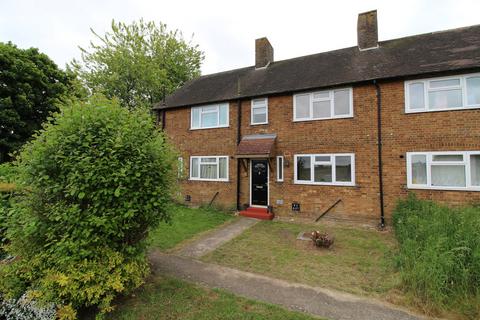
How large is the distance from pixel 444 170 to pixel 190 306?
8.60 metres

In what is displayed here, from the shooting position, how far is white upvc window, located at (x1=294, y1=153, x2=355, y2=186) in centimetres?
855

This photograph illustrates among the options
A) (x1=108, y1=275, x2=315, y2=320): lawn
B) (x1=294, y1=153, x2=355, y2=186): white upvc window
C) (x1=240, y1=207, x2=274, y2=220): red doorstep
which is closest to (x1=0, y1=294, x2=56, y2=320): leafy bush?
(x1=108, y1=275, x2=315, y2=320): lawn

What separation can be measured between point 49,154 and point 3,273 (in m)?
1.91

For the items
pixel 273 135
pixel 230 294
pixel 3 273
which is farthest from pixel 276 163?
pixel 3 273

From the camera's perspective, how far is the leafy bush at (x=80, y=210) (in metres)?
3.09

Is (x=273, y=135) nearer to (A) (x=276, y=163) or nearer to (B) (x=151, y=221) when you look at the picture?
(A) (x=276, y=163)

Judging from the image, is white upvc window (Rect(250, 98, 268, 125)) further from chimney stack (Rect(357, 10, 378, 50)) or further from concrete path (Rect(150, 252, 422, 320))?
concrete path (Rect(150, 252, 422, 320))

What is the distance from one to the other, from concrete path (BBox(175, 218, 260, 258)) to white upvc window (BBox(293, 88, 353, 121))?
4875 millimetres

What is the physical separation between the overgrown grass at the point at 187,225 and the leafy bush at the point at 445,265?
4.18 metres

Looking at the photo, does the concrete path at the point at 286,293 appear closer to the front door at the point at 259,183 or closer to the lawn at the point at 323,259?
the lawn at the point at 323,259

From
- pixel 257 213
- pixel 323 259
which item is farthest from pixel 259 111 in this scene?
pixel 323 259

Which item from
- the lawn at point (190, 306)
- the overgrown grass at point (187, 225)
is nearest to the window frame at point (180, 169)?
the overgrown grass at point (187, 225)

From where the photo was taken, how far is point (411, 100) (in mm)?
7887

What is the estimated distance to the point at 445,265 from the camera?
3.57m
